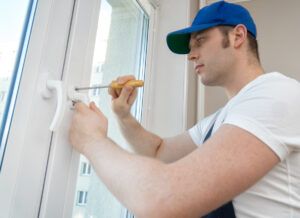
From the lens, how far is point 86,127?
0.66 m

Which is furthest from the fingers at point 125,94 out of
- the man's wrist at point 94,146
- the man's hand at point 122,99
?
the man's wrist at point 94,146

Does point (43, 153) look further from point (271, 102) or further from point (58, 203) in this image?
point (271, 102)

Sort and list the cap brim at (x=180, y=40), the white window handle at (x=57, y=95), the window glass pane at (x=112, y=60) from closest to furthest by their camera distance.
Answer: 1. the white window handle at (x=57, y=95)
2. the window glass pane at (x=112, y=60)
3. the cap brim at (x=180, y=40)

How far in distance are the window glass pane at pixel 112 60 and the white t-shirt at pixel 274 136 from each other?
1.40 feet

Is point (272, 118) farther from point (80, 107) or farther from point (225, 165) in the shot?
point (80, 107)

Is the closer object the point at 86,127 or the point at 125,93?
the point at 86,127

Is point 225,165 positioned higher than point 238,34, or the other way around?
point 238,34

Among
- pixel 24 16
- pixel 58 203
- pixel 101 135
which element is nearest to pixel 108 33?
pixel 24 16

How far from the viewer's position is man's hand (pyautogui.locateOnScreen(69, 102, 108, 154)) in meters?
0.64

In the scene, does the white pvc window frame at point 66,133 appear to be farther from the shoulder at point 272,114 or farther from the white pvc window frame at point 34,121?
the shoulder at point 272,114

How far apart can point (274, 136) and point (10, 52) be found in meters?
0.57

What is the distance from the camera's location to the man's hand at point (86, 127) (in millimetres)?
638

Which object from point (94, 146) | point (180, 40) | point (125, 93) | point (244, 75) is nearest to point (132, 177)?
point (94, 146)

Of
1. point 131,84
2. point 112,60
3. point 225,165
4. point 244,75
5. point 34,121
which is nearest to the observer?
point 225,165
